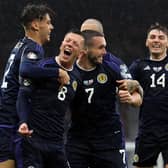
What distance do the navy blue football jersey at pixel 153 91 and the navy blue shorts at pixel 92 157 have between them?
733mm

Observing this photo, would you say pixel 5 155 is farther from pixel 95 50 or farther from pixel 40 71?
pixel 95 50

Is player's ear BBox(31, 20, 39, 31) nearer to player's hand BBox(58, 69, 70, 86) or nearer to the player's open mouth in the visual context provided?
the player's open mouth

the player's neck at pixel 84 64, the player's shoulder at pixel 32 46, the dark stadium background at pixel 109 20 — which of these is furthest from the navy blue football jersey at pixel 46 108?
the dark stadium background at pixel 109 20

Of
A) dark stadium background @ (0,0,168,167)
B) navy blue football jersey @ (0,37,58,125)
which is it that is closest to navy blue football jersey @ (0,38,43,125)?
navy blue football jersey @ (0,37,58,125)

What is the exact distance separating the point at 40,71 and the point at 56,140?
1.80 feet

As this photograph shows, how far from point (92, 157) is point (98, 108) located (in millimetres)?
414

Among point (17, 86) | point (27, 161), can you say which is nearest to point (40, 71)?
point (17, 86)

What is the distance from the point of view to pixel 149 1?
927cm

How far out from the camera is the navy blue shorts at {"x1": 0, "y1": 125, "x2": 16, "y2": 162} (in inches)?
231

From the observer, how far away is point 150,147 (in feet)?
23.9

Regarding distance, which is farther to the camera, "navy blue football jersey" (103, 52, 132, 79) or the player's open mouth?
"navy blue football jersey" (103, 52, 132, 79)

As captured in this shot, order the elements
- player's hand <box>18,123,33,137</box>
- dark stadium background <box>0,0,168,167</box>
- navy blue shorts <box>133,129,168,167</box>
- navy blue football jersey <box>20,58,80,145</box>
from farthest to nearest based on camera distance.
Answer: dark stadium background <box>0,0,168,167</box>, navy blue shorts <box>133,129,168,167</box>, navy blue football jersey <box>20,58,80,145</box>, player's hand <box>18,123,33,137</box>

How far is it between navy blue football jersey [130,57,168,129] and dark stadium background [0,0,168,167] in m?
1.93

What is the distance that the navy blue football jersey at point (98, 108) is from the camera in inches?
257
